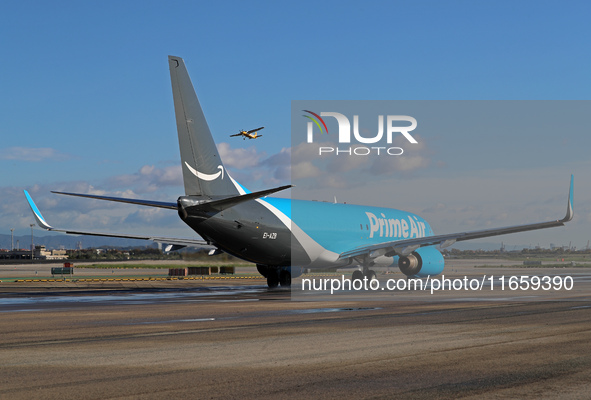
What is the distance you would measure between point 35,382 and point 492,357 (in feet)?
23.0

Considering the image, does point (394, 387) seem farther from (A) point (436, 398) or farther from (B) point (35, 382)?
(B) point (35, 382)

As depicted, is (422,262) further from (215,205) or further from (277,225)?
(215,205)

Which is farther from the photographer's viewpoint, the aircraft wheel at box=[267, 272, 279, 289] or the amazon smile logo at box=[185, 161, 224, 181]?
the aircraft wheel at box=[267, 272, 279, 289]

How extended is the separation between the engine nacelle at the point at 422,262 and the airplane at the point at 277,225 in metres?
0.06

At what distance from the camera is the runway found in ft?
28.9

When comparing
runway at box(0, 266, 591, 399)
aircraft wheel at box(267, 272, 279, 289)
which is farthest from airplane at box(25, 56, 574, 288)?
runway at box(0, 266, 591, 399)

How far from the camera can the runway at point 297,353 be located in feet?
28.9

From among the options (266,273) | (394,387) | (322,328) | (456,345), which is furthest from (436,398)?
(266,273)

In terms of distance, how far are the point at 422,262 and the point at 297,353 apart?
3012 centimetres

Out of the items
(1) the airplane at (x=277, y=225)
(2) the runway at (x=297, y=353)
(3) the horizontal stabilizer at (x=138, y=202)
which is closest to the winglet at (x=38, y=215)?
(1) the airplane at (x=277, y=225)

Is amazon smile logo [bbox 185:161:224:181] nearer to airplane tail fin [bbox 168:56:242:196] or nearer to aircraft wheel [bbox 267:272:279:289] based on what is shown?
airplane tail fin [bbox 168:56:242:196]

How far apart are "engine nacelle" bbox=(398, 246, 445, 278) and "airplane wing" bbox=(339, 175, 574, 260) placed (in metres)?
1.02

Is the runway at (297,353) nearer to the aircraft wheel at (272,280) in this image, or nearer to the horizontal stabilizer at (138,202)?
the horizontal stabilizer at (138,202)

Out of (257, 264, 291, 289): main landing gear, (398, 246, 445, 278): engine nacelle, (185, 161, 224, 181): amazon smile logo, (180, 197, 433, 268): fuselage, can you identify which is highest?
(185, 161, 224, 181): amazon smile logo
